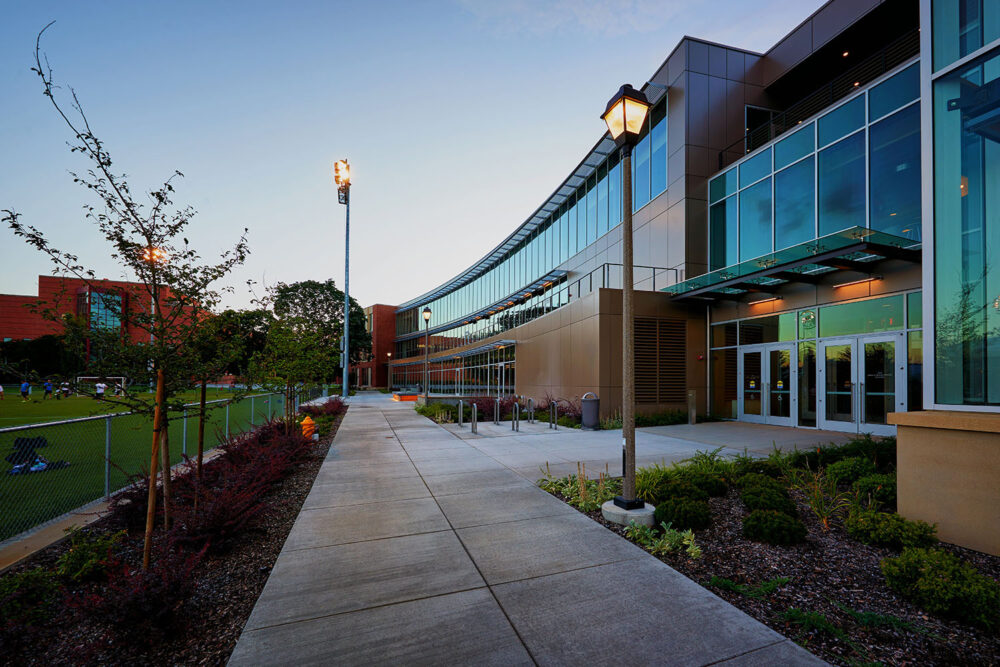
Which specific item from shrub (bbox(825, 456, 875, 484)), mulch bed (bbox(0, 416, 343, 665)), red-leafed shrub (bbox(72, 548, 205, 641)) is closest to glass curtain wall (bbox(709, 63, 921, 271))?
shrub (bbox(825, 456, 875, 484))

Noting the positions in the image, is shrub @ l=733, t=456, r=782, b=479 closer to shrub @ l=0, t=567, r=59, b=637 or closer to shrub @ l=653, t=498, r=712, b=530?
shrub @ l=653, t=498, r=712, b=530

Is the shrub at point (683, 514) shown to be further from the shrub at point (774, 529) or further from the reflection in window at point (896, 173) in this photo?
the reflection in window at point (896, 173)

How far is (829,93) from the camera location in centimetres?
1673

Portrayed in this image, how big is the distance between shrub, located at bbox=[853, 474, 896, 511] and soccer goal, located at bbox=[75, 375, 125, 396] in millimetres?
8146

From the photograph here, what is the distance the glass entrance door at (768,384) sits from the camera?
14.2 m

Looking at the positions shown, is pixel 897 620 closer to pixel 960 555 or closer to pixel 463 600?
pixel 960 555

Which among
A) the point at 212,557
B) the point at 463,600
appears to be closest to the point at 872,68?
the point at 463,600

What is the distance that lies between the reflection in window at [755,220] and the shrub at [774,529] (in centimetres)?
1312

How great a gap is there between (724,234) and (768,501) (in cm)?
1448

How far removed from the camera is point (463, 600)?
3.53 meters

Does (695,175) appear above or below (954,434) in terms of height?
above

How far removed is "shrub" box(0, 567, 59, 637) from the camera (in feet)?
10.1

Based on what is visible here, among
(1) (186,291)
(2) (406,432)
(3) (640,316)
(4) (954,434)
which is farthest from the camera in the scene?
(3) (640,316)

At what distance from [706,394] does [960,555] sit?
1320 cm
